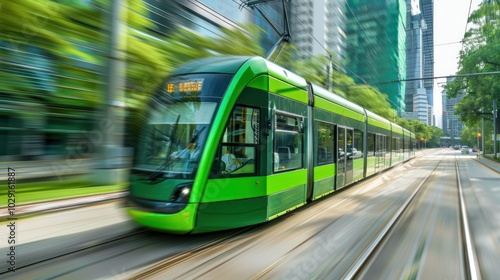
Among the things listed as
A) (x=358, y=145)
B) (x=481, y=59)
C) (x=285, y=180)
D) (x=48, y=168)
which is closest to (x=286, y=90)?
(x=285, y=180)

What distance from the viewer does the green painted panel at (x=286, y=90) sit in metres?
5.87

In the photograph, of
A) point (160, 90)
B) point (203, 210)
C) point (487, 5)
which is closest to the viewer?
point (203, 210)

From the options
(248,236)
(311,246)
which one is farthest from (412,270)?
(248,236)

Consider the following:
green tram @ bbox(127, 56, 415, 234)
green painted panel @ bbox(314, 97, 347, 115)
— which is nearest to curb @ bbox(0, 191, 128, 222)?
green tram @ bbox(127, 56, 415, 234)

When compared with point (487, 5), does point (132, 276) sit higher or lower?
lower

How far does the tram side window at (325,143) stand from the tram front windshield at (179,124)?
3.69 m

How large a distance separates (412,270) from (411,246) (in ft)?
3.49

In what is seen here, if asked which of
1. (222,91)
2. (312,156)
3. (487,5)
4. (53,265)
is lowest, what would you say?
(53,265)

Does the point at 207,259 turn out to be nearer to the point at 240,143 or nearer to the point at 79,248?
the point at 240,143

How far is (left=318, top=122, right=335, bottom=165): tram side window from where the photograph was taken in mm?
8000

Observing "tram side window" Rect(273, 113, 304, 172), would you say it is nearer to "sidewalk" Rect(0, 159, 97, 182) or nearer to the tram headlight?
the tram headlight

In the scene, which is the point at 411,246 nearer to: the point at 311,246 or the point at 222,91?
the point at 311,246

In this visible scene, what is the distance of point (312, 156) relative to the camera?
24.6ft

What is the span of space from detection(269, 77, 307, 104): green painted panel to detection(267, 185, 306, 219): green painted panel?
1819 millimetres
